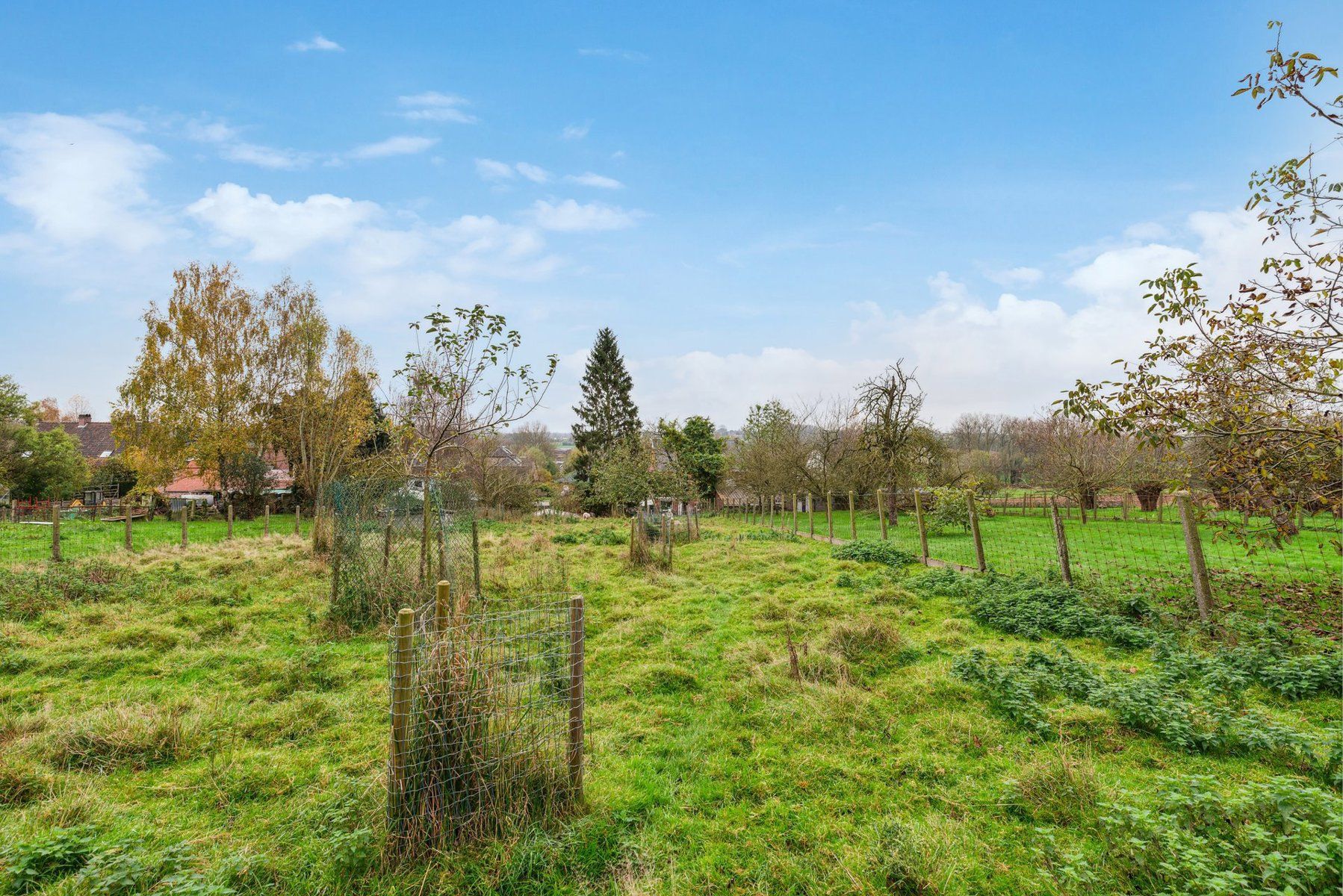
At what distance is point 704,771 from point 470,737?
1740 mm

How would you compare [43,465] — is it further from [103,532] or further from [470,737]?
[470,737]

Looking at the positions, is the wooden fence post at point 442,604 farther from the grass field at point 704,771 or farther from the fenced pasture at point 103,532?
the fenced pasture at point 103,532

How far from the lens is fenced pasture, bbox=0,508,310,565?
13703 mm

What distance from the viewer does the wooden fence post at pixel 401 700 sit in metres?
3.28

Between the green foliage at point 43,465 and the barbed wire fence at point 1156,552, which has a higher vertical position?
the green foliage at point 43,465

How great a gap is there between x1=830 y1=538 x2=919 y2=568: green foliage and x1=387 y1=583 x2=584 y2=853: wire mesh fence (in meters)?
9.52

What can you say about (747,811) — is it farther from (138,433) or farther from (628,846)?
(138,433)

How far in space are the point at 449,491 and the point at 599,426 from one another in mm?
34646

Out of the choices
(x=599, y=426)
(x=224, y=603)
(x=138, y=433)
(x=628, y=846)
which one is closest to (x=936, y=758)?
(x=628, y=846)

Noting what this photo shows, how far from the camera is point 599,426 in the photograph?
44.1 metres

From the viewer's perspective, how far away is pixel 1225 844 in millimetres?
2652

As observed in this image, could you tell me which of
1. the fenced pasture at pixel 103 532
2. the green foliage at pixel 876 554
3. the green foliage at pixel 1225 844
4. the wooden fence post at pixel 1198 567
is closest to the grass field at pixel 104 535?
the fenced pasture at pixel 103 532

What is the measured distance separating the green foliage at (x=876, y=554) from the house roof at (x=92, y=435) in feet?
169

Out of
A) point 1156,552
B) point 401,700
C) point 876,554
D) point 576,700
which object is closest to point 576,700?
point 576,700
